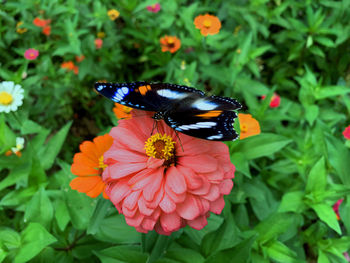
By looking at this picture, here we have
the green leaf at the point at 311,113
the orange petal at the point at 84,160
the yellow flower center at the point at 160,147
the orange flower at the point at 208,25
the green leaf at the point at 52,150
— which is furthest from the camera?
the orange flower at the point at 208,25

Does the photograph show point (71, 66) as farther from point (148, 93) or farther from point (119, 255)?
point (119, 255)

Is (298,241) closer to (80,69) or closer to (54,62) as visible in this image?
(80,69)

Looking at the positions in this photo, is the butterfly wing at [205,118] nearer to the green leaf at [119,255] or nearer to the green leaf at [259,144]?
the green leaf at [259,144]

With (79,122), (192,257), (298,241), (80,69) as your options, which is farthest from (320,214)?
(79,122)

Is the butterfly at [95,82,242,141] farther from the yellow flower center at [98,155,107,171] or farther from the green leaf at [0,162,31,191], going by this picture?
the green leaf at [0,162,31,191]

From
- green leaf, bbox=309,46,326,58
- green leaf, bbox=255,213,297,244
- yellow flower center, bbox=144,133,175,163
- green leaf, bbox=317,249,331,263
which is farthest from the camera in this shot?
green leaf, bbox=309,46,326,58

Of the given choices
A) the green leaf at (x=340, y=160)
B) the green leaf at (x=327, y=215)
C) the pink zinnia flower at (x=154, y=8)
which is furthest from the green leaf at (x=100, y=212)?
the pink zinnia flower at (x=154, y=8)

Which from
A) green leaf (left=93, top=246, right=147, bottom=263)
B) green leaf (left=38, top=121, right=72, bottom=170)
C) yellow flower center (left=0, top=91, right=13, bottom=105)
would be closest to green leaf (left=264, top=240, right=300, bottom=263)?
green leaf (left=93, top=246, right=147, bottom=263)
